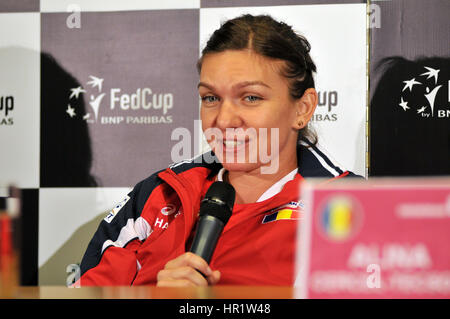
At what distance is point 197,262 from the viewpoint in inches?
27.3

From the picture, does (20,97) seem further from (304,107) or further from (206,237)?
(206,237)

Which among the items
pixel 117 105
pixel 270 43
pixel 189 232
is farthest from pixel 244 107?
pixel 117 105

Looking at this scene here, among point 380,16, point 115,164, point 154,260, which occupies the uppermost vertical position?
point 380,16

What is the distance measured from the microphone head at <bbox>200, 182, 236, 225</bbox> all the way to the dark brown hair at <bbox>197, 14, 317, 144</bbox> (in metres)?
0.39

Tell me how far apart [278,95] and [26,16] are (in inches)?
40.2

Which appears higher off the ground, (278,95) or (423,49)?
(423,49)

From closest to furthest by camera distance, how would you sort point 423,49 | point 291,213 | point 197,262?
point 197,262, point 291,213, point 423,49

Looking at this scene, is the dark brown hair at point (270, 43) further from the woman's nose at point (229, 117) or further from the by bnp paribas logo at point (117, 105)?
the by bnp paribas logo at point (117, 105)

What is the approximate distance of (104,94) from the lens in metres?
1.52

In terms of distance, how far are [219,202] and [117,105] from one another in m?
0.85
